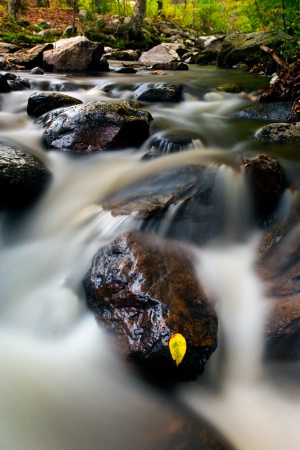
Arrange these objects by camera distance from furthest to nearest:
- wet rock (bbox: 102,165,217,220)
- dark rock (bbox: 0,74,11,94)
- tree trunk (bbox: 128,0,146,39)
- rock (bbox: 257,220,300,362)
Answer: tree trunk (bbox: 128,0,146,39) → dark rock (bbox: 0,74,11,94) → wet rock (bbox: 102,165,217,220) → rock (bbox: 257,220,300,362)

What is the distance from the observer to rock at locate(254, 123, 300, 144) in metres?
5.38

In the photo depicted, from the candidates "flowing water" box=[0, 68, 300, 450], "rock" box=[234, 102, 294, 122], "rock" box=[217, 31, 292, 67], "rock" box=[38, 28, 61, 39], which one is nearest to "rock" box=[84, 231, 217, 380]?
"flowing water" box=[0, 68, 300, 450]

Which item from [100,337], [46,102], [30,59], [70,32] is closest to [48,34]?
[70,32]

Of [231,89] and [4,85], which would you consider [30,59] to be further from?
[231,89]

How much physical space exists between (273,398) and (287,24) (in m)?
9.69

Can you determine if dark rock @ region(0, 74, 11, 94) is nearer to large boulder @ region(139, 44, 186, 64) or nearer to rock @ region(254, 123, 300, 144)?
rock @ region(254, 123, 300, 144)

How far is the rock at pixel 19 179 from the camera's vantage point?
12.0 ft

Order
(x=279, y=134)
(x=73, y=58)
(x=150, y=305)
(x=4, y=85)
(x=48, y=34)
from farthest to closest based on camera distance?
(x=48, y=34), (x=73, y=58), (x=4, y=85), (x=279, y=134), (x=150, y=305)

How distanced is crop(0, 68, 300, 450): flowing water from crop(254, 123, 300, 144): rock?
60 cm

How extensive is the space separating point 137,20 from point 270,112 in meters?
16.7

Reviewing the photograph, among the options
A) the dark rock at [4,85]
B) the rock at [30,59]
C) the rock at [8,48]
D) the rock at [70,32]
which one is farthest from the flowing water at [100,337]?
the rock at [70,32]

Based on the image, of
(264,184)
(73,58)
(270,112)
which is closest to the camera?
(264,184)

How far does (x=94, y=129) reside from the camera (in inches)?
196

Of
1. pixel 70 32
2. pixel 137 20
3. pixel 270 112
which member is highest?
pixel 137 20
